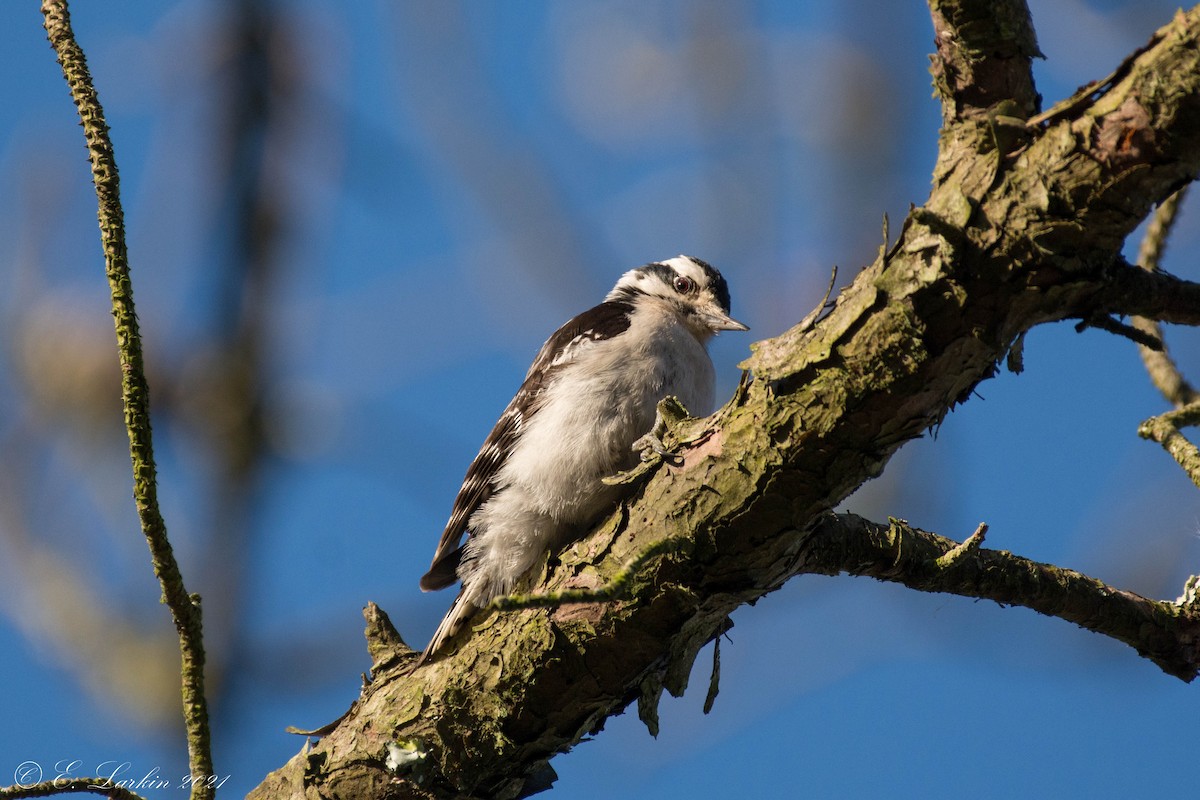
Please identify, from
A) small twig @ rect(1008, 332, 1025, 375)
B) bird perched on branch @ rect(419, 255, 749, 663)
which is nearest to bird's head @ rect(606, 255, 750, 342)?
bird perched on branch @ rect(419, 255, 749, 663)

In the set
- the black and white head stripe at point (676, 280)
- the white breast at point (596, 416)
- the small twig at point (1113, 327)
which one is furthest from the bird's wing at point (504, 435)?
the small twig at point (1113, 327)

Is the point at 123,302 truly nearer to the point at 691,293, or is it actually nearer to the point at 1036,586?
the point at 1036,586

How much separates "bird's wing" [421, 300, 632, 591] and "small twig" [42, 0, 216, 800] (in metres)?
1.98

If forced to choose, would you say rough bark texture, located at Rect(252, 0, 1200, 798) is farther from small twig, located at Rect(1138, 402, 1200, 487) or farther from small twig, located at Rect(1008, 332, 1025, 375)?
small twig, located at Rect(1138, 402, 1200, 487)

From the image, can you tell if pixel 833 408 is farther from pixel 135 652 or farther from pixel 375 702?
pixel 135 652

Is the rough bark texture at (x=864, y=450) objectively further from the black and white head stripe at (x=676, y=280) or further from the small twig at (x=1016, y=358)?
the black and white head stripe at (x=676, y=280)

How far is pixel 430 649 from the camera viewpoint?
4121 mm

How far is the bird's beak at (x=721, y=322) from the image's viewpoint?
21.2 ft

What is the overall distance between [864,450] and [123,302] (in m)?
2.17

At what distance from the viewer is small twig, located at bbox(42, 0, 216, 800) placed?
3133mm

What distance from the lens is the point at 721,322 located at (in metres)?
6.60

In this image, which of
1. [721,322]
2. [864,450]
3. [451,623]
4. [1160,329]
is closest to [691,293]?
[721,322]

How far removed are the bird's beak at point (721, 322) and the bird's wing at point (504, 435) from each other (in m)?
0.99

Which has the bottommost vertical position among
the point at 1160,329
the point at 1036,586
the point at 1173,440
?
the point at 1036,586
